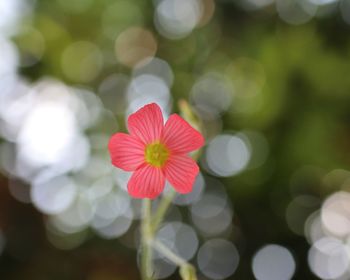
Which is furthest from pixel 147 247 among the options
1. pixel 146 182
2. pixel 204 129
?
pixel 204 129

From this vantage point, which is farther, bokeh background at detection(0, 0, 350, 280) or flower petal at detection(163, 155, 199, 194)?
bokeh background at detection(0, 0, 350, 280)

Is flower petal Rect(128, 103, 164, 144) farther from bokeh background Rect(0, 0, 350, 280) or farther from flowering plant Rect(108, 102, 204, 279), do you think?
bokeh background Rect(0, 0, 350, 280)

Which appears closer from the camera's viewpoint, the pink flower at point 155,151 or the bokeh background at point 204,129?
the pink flower at point 155,151

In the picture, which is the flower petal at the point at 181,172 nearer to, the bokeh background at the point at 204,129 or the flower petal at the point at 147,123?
the flower petal at the point at 147,123

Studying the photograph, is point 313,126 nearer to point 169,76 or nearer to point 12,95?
point 169,76

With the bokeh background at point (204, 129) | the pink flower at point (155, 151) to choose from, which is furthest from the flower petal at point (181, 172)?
the bokeh background at point (204, 129)

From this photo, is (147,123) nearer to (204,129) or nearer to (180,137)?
(180,137)

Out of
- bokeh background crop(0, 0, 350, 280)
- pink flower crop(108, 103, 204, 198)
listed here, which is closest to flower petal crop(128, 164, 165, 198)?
pink flower crop(108, 103, 204, 198)

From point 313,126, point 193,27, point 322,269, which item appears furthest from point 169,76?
point 322,269
